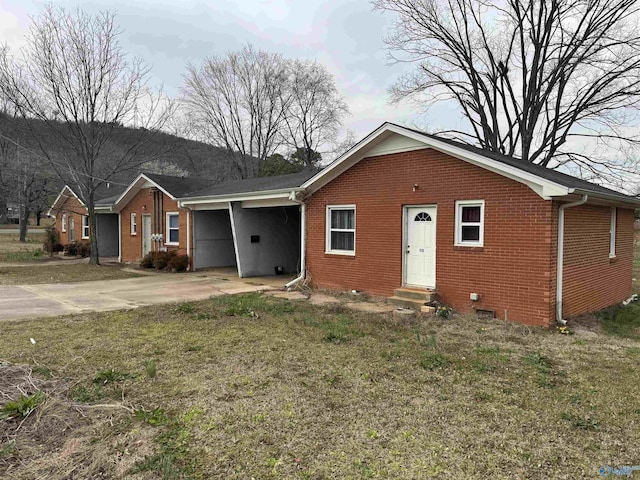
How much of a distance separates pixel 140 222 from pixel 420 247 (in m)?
14.2

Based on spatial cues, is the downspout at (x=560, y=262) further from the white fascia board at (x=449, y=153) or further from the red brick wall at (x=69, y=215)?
the red brick wall at (x=69, y=215)

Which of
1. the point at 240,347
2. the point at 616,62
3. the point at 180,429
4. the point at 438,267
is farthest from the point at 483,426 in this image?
the point at 616,62

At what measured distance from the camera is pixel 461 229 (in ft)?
29.6

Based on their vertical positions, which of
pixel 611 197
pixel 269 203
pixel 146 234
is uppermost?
pixel 269 203

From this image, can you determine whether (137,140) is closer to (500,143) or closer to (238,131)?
(500,143)

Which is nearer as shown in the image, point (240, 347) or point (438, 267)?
point (240, 347)

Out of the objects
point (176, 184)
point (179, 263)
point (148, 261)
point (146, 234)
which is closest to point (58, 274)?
point (148, 261)

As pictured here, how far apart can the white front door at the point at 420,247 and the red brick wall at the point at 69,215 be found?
20.5m

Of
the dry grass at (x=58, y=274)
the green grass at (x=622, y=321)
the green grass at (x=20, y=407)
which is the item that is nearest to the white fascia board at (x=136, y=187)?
the dry grass at (x=58, y=274)

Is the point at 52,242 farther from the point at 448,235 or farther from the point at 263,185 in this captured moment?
the point at 448,235

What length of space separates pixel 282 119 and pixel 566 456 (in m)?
39.7

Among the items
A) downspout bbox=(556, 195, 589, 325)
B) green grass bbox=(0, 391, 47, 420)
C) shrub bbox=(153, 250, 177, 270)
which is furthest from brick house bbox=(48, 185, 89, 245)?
downspout bbox=(556, 195, 589, 325)

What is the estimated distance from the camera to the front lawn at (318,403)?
3195mm

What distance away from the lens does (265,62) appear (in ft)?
127
